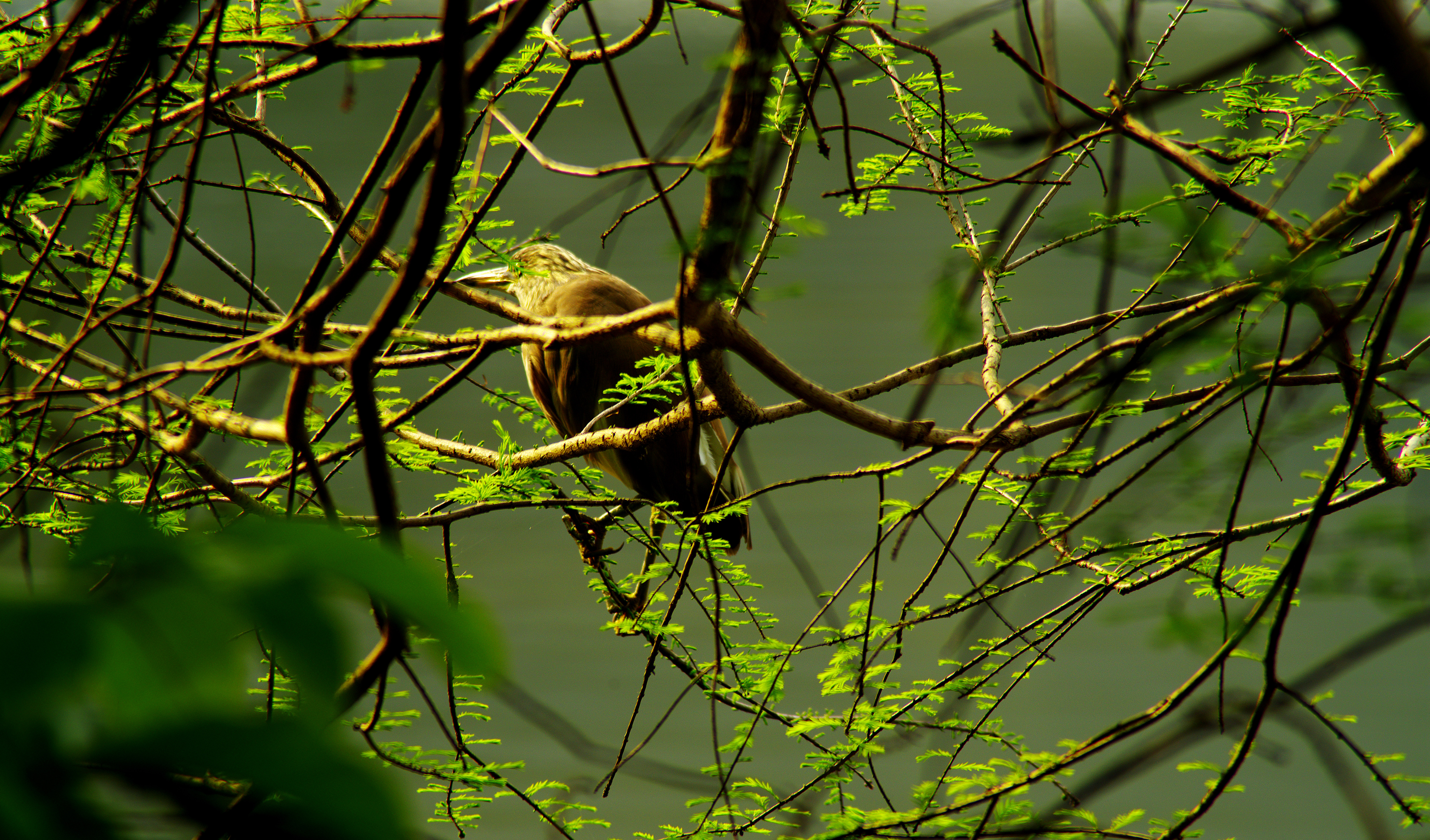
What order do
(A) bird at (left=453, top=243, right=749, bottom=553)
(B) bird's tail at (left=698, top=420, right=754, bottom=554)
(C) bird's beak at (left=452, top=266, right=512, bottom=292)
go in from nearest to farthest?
(B) bird's tail at (left=698, top=420, right=754, bottom=554), (C) bird's beak at (left=452, top=266, right=512, bottom=292), (A) bird at (left=453, top=243, right=749, bottom=553)

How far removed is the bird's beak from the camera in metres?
1.98

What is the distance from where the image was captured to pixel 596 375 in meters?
2.19

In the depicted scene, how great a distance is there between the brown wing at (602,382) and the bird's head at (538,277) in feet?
0.21

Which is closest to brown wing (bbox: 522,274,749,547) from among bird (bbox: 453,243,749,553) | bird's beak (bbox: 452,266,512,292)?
bird (bbox: 453,243,749,553)

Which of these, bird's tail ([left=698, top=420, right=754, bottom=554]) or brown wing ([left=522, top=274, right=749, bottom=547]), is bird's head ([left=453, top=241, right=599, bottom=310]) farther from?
bird's tail ([left=698, top=420, right=754, bottom=554])

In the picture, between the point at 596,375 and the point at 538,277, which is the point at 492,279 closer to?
the point at 538,277

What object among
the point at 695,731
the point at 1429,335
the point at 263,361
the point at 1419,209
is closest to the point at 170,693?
the point at 263,361

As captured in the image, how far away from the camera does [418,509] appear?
3262 mm

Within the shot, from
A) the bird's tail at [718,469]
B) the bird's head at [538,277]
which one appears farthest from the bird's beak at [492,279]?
the bird's tail at [718,469]

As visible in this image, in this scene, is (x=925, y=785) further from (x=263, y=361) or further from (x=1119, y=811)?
(x=1119, y=811)

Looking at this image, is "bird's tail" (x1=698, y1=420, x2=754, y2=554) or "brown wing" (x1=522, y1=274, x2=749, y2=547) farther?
"brown wing" (x1=522, y1=274, x2=749, y2=547)

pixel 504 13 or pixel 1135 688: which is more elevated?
pixel 1135 688

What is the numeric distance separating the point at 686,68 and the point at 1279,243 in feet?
10.1

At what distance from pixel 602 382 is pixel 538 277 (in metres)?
0.32
